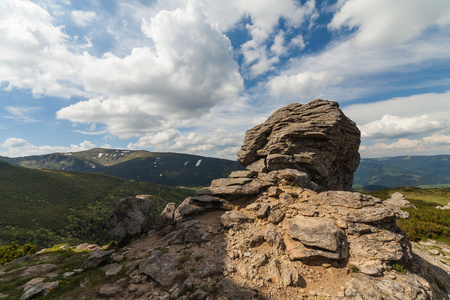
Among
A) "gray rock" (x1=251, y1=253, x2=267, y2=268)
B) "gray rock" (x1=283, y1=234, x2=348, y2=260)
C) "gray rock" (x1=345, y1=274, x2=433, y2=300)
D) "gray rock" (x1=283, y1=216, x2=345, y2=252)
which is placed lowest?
"gray rock" (x1=345, y1=274, x2=433, y2=300)

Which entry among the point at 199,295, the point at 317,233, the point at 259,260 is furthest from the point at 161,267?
the point at 317,233

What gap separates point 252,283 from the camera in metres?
14.6

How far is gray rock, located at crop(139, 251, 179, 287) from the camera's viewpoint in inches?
631

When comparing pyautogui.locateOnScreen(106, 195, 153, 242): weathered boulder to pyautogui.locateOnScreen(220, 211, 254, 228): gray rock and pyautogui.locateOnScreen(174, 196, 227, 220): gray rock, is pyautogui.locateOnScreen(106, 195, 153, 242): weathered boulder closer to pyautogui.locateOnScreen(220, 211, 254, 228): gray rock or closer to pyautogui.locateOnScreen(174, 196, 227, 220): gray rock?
pyautogui.locateOnScreen(174, 196, 227, 220): gray rock

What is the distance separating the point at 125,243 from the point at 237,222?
61.2 ft

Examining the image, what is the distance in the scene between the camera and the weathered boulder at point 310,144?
3581 cm

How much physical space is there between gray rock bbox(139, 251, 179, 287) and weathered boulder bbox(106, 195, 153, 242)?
10.6 m

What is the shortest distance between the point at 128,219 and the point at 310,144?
37721mm

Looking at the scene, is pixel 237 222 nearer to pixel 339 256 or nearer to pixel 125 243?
pixel 339 256

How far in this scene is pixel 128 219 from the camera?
27859 millimetres

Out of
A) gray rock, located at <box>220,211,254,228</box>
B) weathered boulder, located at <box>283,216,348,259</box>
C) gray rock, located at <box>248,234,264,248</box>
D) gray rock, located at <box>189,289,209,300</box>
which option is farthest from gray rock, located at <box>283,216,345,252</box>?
gray rock, located at <box>189,289,209,300</box>

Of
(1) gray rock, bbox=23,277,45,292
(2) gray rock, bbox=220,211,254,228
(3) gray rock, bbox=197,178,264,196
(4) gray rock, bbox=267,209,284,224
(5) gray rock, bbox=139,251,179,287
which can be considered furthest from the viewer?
(3) gray rock, bbox=197,178,264,196

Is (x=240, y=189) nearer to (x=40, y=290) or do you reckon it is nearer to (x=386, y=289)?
(x=386, y=289)

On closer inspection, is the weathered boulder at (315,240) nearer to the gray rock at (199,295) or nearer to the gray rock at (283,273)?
the gray rock at (283,273)
